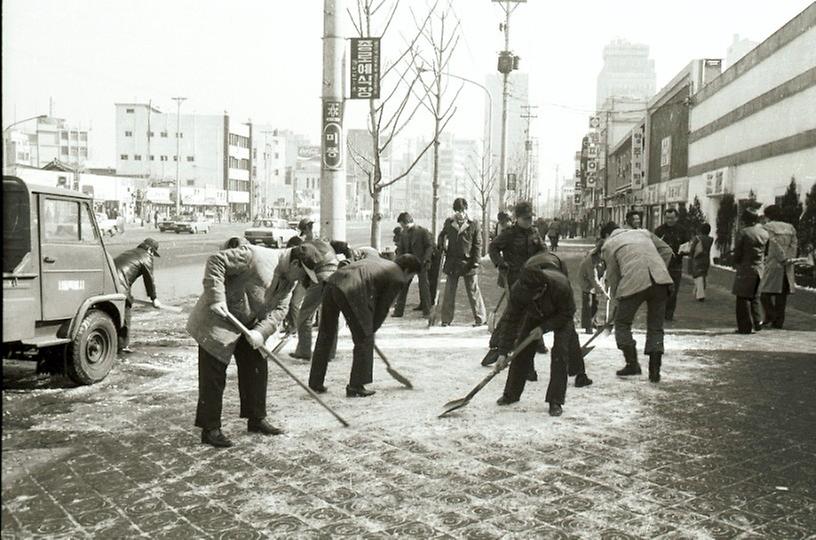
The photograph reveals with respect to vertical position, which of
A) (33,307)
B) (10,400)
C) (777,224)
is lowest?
(10,400)

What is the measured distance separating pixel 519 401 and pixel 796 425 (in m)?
2.25

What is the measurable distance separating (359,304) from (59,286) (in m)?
2.89

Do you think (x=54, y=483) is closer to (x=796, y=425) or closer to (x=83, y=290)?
(x=83, y=290)

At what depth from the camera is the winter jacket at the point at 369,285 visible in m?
6.89

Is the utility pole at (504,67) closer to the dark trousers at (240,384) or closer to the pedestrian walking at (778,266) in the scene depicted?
the pedestrian walking at (778,266)

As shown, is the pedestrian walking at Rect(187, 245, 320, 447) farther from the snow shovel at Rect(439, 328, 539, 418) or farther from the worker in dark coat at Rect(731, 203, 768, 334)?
the worker in dark coat at Rect(731, 203, 768, 334)

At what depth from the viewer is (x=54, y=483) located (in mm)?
4672

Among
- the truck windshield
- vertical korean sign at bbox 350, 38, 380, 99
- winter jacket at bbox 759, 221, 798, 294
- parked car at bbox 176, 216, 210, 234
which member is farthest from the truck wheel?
parked car at bbox 176, 216, 210, 234

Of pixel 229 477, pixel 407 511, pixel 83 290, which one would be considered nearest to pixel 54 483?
pixel 229 477

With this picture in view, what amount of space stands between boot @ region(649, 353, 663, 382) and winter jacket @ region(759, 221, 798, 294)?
4705 millimetres

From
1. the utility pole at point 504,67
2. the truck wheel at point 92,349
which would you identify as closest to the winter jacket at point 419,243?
the truck wheel at point 92,349

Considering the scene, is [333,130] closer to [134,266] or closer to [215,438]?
[134,266]

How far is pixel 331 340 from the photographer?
7176mm

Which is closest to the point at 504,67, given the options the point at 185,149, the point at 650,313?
the point at 650,313
